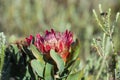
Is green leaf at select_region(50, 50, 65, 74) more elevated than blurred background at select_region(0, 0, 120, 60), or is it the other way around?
blurred background at select_region(0, 0, 120, 60)

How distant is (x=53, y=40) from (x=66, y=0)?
3739 mm

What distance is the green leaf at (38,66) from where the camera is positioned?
118 centimetres

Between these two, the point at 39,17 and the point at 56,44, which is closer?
the point at 56,44

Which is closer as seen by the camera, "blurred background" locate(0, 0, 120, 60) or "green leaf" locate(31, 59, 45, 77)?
"green leaf" locate(31, 59, 45, 77)

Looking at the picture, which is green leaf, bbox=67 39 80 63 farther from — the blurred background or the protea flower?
the blurred background

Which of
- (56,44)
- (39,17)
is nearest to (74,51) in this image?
(56,44)

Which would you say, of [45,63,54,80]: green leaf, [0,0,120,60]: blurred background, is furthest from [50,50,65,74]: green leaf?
[0,0,120,60]: blurred background

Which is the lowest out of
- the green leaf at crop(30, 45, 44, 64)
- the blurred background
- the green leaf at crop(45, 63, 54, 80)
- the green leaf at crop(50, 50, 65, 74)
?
the green leaf at crop(45, 63, 54, 80)

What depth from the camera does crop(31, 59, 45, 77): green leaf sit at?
1.18 meters

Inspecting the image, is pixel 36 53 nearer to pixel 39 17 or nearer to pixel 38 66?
pixel 38 66

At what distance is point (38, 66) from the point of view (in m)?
1.18

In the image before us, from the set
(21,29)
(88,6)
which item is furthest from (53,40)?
(88,6)

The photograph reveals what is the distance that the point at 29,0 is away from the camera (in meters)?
4.43

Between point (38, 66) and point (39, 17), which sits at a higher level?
point (39, 17)
